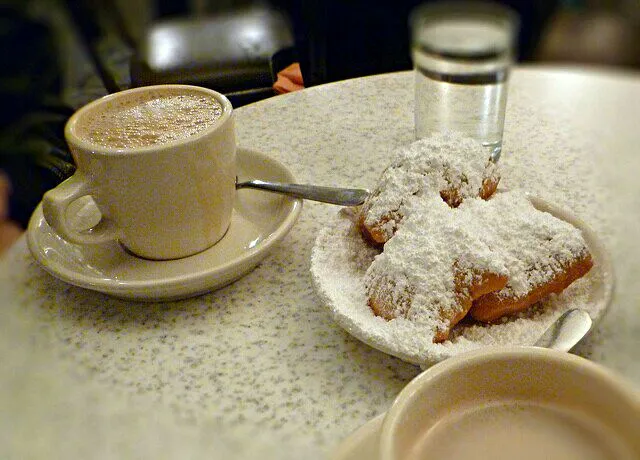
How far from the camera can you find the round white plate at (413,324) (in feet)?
1.13

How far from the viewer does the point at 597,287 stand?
0.37 meters

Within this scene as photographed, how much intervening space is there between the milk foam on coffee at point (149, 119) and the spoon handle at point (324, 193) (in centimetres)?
8

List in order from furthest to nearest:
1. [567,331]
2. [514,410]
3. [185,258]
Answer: [185,258] → [567,331] → [514,410]

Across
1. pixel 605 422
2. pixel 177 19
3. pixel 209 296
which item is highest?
pixel 177 19

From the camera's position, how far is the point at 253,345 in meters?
0.40

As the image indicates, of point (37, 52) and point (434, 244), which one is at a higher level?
point (37, 52)

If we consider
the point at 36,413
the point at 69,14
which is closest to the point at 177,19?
the point at 69,14

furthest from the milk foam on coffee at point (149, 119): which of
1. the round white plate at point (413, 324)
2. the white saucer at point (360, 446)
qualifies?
the white saucer at point (360, 446)

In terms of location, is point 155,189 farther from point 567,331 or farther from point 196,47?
point 567,331

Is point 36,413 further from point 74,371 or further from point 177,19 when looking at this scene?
point 177,19

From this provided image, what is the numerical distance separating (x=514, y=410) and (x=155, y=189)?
28cm

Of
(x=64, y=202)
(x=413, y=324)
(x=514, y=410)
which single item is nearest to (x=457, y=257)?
(x=413, y=324)

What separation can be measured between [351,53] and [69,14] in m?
0.27

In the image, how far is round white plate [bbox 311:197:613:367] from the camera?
1.13ft
